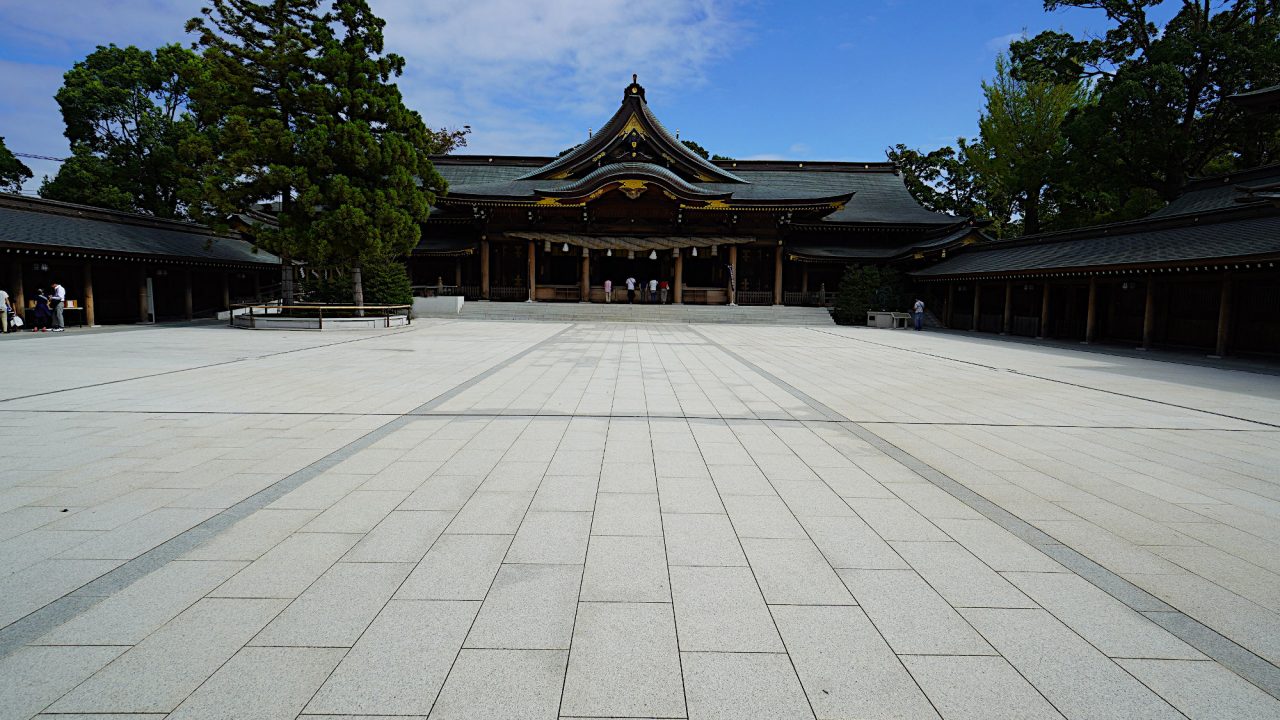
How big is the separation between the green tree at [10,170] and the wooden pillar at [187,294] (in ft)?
63.8

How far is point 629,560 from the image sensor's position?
11.8ft

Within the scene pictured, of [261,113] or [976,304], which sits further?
[976,304]

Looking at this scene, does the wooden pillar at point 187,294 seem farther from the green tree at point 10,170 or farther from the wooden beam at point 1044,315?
the wooden beam at point 1044,315

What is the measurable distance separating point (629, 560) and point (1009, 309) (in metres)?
26.2

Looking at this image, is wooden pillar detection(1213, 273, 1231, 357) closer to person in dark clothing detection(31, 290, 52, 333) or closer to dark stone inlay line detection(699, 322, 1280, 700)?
dark stone inlay line detection(699, 322, 1280, 700)

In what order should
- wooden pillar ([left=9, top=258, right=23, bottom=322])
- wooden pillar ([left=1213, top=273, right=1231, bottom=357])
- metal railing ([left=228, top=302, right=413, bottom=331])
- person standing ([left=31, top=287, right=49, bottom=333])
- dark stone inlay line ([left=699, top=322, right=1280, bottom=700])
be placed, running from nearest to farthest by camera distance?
dark stone inlay line ([left=699, top=322, right=1280, bottom=700]) → wooden pillar ([left=1213, top=273, right=1231, bottom=357]) → person standing ([left=31, top=287, right=49, bottom=333]) → wooden pillar ([left=9, top=258, right=23, bottom=322]) → metal railing ([left=228, top=302, right=413, bottom=331])

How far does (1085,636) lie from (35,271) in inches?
1135

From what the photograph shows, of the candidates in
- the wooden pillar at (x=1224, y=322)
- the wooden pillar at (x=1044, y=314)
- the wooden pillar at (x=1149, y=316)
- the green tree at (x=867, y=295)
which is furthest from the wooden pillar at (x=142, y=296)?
the wooden pillar at (x=1224, y=322)

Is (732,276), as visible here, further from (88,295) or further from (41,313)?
(41,313)

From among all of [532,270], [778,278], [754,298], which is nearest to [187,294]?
[532,270]

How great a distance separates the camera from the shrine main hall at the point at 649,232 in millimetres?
30156

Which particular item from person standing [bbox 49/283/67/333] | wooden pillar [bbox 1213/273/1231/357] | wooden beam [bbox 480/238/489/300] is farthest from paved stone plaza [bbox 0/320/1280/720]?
wooden beam [bbox 480/238/489/300]

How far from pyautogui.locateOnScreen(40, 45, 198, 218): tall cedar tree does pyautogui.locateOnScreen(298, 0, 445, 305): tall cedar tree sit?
15768mm

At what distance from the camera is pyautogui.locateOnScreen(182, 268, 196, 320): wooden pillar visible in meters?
24.7
